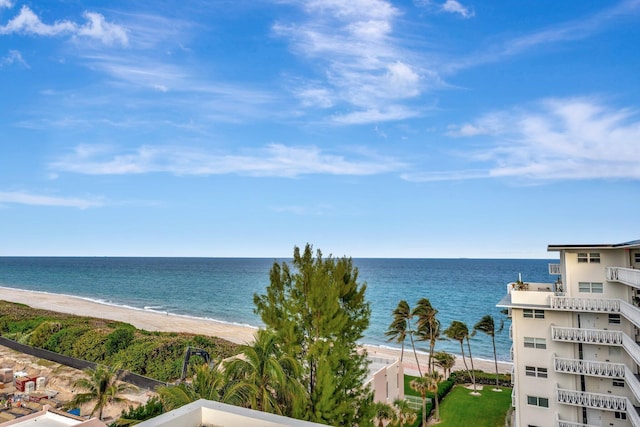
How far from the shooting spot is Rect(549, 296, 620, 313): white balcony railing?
2205 centimetres

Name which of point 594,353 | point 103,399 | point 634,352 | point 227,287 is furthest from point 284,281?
point 227,287

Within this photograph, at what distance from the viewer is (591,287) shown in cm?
2330

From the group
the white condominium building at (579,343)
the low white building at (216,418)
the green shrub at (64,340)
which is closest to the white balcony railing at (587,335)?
the white condominium building at (579,343)

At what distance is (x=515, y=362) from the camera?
962 inches

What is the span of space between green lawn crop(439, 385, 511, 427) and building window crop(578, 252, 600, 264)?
41.6ft

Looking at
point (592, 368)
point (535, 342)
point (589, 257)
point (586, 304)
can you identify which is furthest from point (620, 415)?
point (589, 257)

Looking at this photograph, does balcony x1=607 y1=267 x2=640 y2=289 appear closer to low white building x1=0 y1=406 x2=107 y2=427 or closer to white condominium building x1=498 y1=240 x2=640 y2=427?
white condominium building x1=498 y1=240 x2=640 y2=427

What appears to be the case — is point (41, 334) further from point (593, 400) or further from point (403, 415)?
point (593, 400)

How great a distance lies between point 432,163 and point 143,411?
138 feet

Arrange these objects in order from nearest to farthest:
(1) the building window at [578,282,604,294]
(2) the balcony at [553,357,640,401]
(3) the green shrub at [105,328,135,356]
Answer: (2) the balcony at [553,357,640,401] < (1) the building window at [578,282,604,294] < (3) the green shrub at [105,328,135,356]

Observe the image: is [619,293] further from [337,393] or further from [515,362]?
[337,393]

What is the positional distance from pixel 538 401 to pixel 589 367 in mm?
3525

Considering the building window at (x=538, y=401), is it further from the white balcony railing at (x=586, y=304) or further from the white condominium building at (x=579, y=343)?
the white balcony railing at (x=586, y=304)

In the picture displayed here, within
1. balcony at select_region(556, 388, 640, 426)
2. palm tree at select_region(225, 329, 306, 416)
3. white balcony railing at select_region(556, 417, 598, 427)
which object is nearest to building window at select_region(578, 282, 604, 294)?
balcony at select_region(556, 388, 640, 426)
